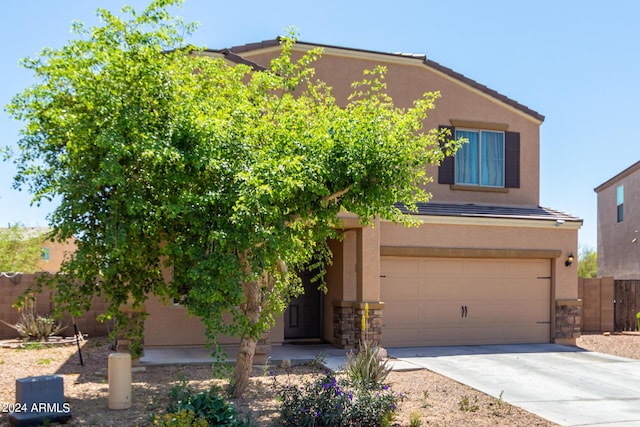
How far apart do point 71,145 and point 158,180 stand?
120 cm

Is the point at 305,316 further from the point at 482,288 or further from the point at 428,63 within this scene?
the point at 428,63

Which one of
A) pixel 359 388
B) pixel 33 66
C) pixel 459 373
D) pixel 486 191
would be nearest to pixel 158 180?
pixel 33 66

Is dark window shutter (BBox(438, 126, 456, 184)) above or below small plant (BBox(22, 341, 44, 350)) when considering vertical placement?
above

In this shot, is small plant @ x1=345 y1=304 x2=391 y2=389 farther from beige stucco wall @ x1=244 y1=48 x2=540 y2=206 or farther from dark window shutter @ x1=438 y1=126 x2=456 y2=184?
dark window shutter @ x1=438 y1=126 x2=456 y2=184

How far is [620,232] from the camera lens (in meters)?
29.1

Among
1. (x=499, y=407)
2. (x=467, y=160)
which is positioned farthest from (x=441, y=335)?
(x=499, y=407)

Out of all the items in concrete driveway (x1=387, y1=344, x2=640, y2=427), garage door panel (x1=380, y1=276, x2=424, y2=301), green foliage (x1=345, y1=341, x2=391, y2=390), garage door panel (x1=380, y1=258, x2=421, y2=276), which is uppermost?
garage door panel (x1=380, y1=258, x2=421, y2=276)

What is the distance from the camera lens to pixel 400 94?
57.4ft

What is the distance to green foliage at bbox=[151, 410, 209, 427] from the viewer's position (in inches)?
281

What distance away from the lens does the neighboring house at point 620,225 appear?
2756cm

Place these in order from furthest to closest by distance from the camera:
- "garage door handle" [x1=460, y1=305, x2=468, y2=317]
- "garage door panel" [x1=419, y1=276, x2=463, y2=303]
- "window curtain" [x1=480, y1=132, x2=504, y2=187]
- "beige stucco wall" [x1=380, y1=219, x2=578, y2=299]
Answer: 1. "window curtain" [x1=480, y1=132, x2=504, y2=187]
2. "garage door handle" [x1=460, y1=305, x2=468, y2=317]
3. "garage door panel" [x1=419, y1=276, x2=463, y2=303]
4. "beige stucco wall" [x1=380, y1=219, x2=578, y2=299]

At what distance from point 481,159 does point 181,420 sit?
13.1 m

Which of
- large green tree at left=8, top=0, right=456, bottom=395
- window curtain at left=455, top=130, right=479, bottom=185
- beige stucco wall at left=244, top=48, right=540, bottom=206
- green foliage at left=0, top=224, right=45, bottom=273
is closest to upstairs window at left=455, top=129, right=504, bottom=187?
window curtain at left=455, top=130, right=479, bottom=185

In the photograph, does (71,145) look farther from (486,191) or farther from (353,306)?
(486,191)
